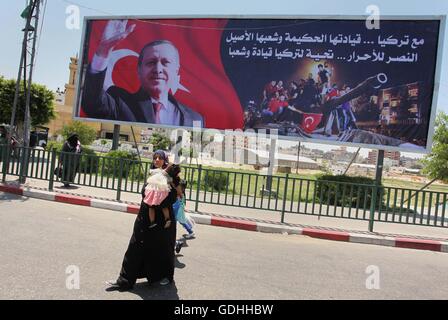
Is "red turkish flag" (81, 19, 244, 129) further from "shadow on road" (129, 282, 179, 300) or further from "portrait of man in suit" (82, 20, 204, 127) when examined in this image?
"shadow on road" (129, 282, 179, 300)

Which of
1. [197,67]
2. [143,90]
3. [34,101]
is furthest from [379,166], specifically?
[34,101]

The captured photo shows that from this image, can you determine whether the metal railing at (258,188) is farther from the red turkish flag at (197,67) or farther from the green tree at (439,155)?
the green tree at (439,155)

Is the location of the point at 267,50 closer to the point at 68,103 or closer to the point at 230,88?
the point at 230,88

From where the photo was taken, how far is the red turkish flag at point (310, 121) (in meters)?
13.0

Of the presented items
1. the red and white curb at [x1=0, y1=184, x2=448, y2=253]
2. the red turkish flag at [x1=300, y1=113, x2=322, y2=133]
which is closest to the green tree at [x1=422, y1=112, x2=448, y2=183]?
the red turkish flag at [x1=300, y1=113, x2=322, y2=133]

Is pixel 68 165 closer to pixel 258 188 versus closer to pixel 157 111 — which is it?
pixel 258 188

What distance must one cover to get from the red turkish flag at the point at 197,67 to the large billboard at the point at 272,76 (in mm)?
36

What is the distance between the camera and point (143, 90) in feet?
49.5

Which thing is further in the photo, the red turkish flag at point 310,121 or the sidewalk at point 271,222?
the red turkish flag at point 310,121

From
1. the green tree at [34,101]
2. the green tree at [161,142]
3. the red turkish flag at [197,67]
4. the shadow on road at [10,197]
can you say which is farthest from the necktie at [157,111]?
the green tree at [161,142]

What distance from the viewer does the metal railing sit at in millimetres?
8117

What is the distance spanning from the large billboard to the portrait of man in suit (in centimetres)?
4

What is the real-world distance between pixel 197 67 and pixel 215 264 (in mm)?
10575

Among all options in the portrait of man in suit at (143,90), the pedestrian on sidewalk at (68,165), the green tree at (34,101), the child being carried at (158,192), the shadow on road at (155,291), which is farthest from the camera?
the green tree at (34,101)
